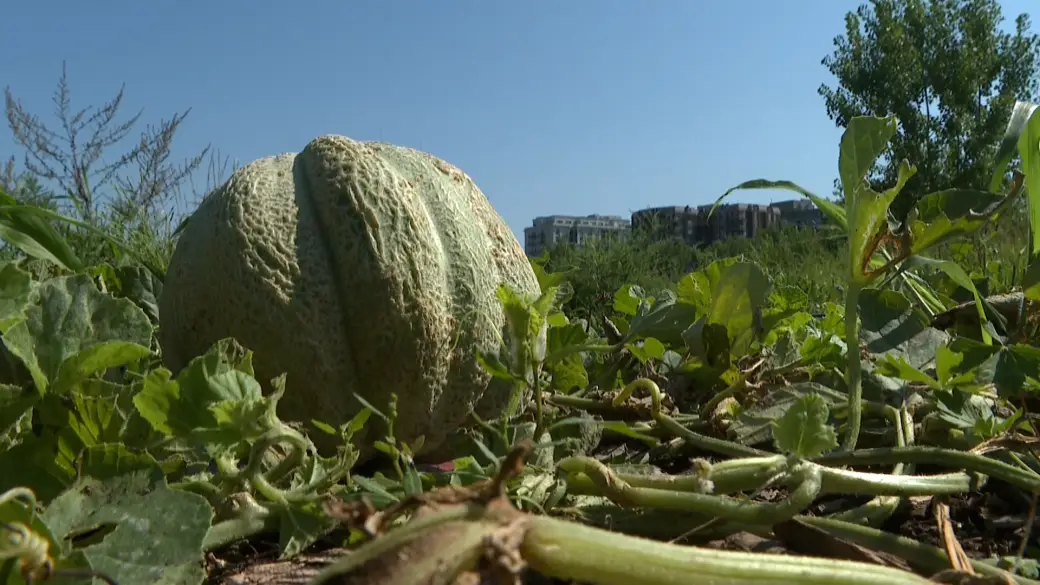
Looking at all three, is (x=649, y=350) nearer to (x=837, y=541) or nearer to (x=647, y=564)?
(x=837, y=541)

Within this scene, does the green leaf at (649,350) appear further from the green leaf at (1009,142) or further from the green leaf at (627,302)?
the green leaf at (1009,142)

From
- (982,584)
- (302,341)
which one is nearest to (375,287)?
(302,341)

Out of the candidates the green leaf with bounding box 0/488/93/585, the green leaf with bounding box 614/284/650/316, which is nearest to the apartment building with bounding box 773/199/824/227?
the green leaf with bounding box 614/284/650/316

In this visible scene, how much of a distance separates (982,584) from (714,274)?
1087mm

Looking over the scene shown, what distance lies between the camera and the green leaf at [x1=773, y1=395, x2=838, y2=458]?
97 centimetres

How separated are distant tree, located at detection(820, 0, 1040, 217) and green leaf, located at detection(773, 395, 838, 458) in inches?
1151

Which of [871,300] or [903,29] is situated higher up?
[903,29]

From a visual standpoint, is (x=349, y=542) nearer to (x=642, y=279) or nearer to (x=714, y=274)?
(x=714, y=274)

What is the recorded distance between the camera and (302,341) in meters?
1.63

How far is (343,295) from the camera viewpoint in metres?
1.69

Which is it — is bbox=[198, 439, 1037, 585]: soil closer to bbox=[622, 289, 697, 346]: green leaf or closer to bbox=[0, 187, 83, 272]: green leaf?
bbox=[622, 289, 697, 346]: green leaf

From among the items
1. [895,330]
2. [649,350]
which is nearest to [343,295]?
[649,350]

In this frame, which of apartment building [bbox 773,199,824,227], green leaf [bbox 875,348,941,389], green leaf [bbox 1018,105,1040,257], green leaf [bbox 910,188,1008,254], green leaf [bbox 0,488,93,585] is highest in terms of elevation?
apartment building [bbox 773,199,824,227]

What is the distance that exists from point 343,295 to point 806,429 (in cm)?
98
